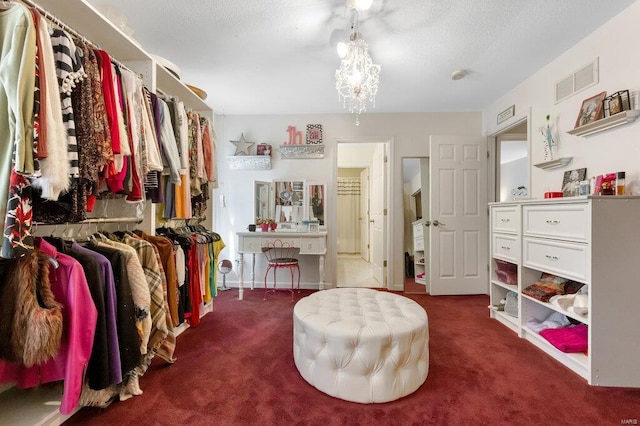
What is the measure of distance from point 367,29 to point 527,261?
216 cm

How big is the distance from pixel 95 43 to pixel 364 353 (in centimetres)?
235

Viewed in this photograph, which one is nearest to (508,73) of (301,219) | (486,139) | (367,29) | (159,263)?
(486,139)

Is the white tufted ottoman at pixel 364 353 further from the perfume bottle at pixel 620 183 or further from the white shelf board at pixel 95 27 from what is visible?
the white shelf board at pixel 95 27

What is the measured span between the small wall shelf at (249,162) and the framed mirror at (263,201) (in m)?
0.23

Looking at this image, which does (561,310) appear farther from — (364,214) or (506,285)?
(364,214)

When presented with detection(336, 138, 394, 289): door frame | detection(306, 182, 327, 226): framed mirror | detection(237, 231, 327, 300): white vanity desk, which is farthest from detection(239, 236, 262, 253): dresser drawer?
detection(336, 138, 394, 289): door frame

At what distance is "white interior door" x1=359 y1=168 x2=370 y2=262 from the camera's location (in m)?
5.27

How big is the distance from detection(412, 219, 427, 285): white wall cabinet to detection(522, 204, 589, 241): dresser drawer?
1573mm

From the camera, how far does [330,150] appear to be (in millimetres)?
3717

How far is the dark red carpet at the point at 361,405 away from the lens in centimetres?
140

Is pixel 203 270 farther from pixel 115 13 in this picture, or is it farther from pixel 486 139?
pixel 486 139

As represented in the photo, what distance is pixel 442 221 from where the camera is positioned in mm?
3426

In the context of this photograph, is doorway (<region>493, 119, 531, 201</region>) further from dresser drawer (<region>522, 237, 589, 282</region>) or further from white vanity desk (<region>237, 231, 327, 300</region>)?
white vanity desk (<region>237, 231, 327, 300</region>)

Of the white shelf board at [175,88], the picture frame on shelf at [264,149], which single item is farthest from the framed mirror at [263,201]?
the white shelf board at [175,88]
